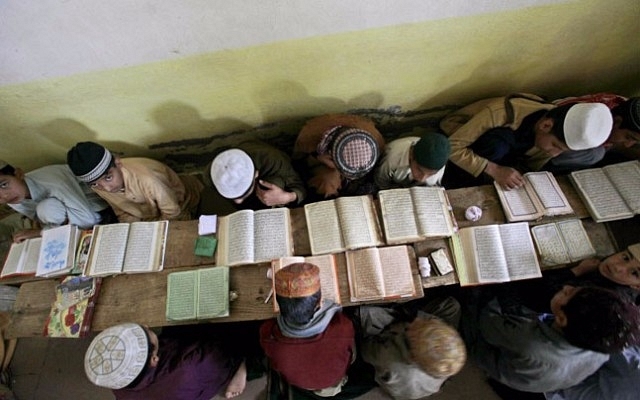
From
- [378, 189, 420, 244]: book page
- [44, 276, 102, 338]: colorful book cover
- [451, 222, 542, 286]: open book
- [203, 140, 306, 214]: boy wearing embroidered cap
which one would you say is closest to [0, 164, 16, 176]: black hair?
[44, 276, 102, 338]: colorful book cover

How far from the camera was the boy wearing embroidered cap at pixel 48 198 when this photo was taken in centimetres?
208

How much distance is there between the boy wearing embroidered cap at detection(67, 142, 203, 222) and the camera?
1.82 meters

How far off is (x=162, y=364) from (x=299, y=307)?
902mm

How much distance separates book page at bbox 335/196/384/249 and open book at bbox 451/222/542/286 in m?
0.46

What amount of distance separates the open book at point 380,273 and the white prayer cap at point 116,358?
1.06 meters

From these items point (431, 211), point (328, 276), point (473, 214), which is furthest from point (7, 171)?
point (473, 214)

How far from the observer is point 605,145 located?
2033 millimetres

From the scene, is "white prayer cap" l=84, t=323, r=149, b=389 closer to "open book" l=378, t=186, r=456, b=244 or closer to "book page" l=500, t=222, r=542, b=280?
"open book" l=378, t=186, r=456, b=244

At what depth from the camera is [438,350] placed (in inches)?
58.3

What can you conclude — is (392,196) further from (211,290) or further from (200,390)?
(200,390)

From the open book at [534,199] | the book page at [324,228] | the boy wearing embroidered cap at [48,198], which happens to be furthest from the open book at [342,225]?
the boy wearing embroidered cap at [48,198]

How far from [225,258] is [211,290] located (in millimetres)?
181

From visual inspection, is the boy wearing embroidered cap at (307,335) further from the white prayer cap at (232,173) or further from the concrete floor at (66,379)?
the concrete floor at (66,379)

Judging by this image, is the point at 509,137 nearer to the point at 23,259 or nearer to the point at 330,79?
the point at 330,79
